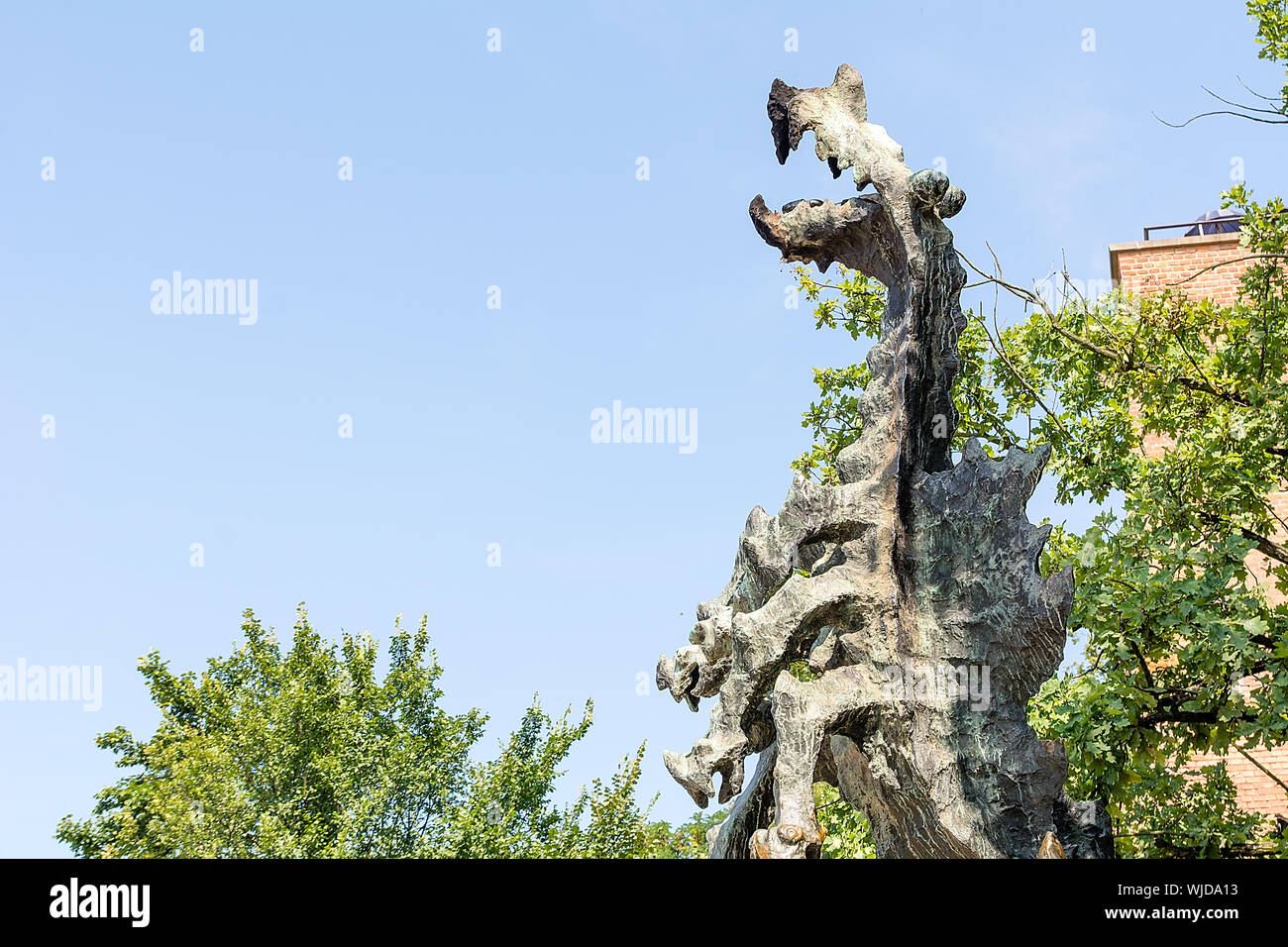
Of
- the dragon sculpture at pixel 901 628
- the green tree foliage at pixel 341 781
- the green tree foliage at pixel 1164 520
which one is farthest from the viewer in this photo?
the green tree foliage at pixel 341 781

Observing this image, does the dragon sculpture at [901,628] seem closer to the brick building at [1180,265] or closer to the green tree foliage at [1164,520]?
the green tree foliage at [1164,520]

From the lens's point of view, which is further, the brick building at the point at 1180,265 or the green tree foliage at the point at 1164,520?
the brick building at the point at 1180,265

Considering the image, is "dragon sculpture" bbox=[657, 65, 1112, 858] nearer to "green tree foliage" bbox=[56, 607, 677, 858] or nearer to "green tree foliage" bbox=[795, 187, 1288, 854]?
"green tree foliage" bbox=[795, 187, 1288, 854]

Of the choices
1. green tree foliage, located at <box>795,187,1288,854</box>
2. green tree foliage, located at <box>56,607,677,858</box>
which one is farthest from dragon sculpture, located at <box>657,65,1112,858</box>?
green tree foliage, located at <box>56,607,677,858</box>

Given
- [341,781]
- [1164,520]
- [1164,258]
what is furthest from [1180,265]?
[341,781]

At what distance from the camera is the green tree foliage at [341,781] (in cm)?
1855

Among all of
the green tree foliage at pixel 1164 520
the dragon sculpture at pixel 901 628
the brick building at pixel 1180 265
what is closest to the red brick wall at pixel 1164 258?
the brick building at pixel 1180 265

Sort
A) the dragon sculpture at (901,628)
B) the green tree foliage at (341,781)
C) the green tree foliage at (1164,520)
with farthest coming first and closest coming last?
1. the green tree foliage at (341,781)
2. the green tree foliage at (1164,520)
3. the dragon sculpture at (901,628)

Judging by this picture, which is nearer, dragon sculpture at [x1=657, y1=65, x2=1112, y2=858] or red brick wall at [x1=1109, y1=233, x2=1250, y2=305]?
dragon sculpture at [x1=657, y1=65, x2=1112, y2=858]

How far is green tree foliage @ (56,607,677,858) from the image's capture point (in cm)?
1855
